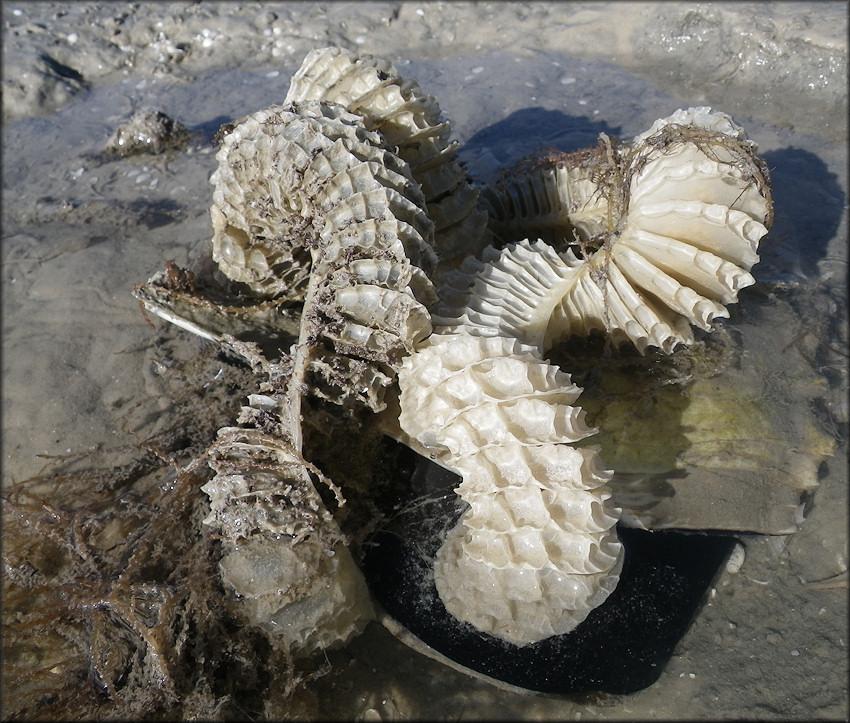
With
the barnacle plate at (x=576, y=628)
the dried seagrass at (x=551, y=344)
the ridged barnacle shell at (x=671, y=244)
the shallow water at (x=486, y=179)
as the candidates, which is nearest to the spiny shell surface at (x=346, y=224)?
the dried seagrass at (x=551, y=344)

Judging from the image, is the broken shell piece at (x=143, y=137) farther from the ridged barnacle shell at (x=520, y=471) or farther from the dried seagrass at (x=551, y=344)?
the ridged barnacle shell at (x=520, y=471)

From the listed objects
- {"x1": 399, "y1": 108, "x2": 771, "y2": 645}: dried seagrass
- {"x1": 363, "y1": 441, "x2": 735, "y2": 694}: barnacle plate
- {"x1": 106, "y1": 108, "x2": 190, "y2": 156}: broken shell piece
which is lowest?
{"x1": 363, "y1": 441, "x2": 735, "y2": 694}: barnacle plate

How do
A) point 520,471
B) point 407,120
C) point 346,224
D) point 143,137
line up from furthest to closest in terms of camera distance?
point 143,137 → point 407,120 → point 346,224 → point 520,471

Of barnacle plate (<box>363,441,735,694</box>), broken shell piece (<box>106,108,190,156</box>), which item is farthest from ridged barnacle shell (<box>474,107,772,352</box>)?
broken shell piece (<box>106,108,190,156</box>)

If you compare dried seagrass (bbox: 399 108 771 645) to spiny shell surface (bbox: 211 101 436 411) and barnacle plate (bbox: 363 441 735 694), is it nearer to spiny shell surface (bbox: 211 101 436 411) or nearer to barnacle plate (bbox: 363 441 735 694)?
barnacle plate (bbox: 363 441 735 694)

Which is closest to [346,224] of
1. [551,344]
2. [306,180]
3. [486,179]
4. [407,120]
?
[306,180]

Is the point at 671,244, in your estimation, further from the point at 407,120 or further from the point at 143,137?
the point at 143,137
